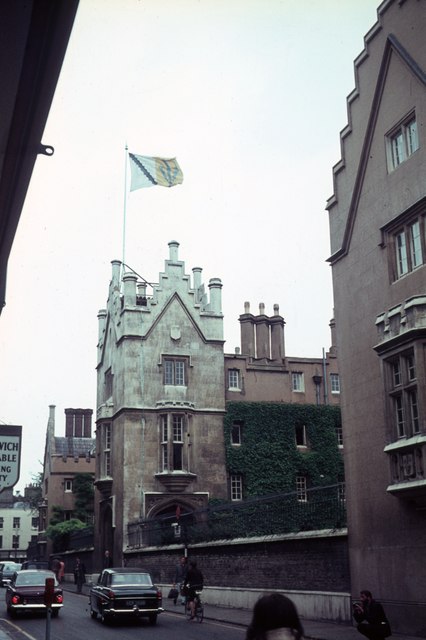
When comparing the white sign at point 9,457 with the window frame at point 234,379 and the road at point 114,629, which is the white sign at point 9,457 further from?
the window frame at point 234,379

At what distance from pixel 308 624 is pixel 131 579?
593 centimetres

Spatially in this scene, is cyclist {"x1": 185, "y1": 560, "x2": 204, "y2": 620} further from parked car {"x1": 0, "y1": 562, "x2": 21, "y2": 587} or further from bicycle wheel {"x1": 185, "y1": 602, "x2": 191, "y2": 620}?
parked car {"x1": 0, "y1": 562, "x2": 21, "y2": 587}

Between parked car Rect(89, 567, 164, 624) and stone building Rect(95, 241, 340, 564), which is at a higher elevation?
stone building Rect(95, 241, 340, 564)

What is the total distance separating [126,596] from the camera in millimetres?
24266

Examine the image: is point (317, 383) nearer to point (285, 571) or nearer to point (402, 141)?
point (285, 571)

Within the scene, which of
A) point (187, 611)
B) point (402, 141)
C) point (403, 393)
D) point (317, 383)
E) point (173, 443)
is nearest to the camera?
point (403, 393)

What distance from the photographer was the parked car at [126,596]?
2400 cm

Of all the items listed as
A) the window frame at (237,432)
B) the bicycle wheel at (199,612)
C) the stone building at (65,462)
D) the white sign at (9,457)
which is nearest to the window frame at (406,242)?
the bicycle wheel at (199,612)

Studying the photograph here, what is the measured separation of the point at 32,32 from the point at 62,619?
2371 centimetres

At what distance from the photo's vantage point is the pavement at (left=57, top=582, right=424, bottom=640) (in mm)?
19266

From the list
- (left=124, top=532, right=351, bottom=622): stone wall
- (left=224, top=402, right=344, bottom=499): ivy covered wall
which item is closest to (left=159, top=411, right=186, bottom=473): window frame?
(left=224, top=402, right=344, bottom=499): ivy covered wall

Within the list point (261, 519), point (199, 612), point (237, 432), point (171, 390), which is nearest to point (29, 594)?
point (199, 612)

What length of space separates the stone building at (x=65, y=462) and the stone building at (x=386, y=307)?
4853 cm

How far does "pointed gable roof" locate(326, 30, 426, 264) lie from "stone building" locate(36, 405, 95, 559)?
48426 mm
